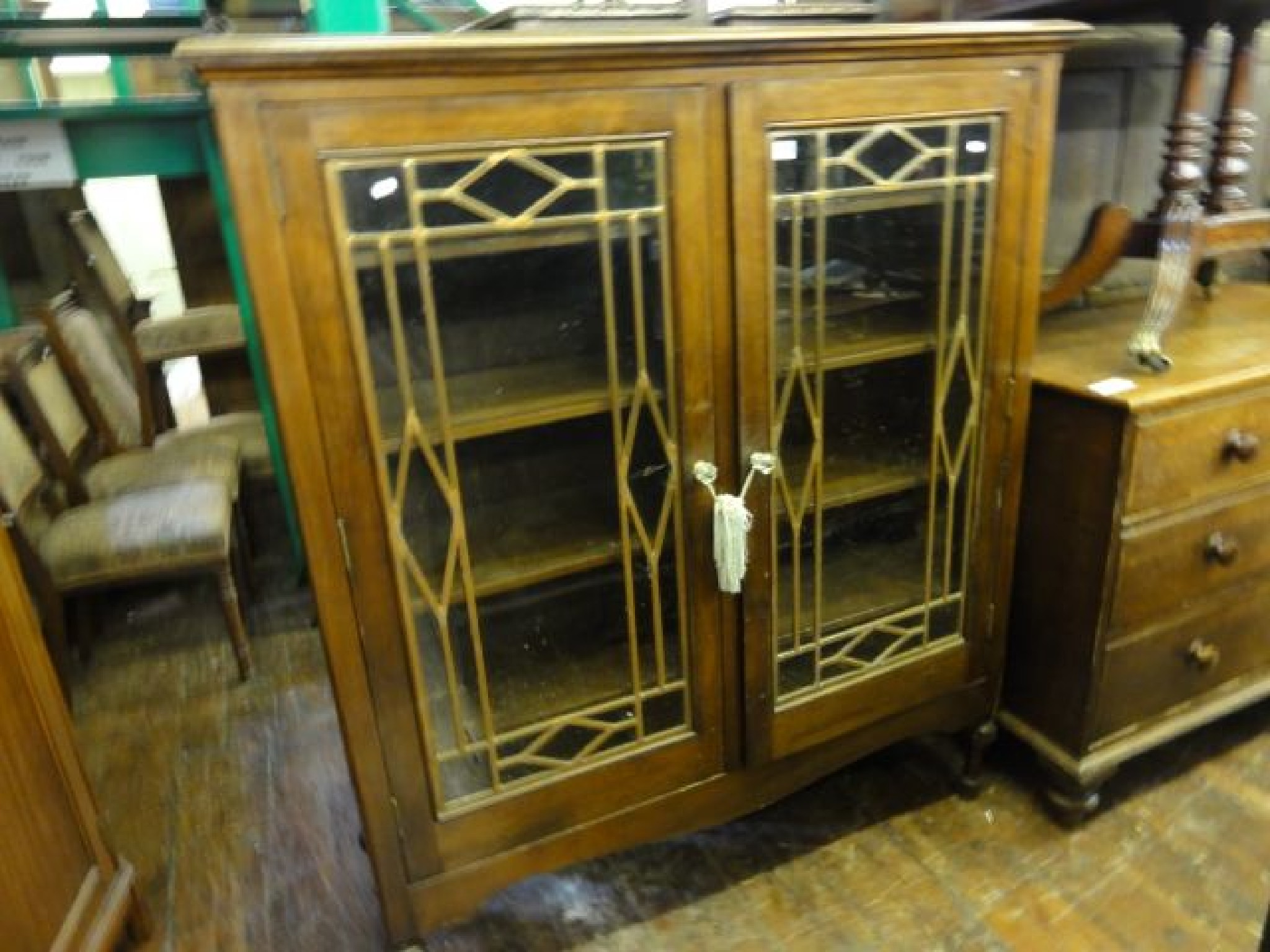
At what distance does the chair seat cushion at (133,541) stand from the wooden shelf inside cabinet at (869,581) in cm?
129

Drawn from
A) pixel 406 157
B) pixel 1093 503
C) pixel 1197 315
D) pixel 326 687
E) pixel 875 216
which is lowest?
pixel 326 687

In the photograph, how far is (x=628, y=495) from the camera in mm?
1139

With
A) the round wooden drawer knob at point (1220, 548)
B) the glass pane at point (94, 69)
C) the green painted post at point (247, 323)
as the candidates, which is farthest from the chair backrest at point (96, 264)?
the round wooden drawer knob at point (1220, 548)

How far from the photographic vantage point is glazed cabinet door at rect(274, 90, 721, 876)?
3.01 ft

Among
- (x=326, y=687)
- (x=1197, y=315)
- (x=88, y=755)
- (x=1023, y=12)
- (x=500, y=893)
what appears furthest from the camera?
(x=326, y=687)

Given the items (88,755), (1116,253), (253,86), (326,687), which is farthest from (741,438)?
(88,755)

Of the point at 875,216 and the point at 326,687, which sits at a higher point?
the point at 875,216

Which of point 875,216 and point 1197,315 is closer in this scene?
point 875,216

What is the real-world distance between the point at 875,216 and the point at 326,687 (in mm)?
1499

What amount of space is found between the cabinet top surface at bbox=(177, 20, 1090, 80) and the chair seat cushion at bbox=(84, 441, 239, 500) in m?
1.47

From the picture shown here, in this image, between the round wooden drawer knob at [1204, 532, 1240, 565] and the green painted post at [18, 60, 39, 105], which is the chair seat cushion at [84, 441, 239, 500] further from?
the round wooden drawer knob at [1204, 532, 1240, 565]

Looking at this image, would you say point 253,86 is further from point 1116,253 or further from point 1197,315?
point 1197,315

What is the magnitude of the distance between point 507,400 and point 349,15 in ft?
2.31

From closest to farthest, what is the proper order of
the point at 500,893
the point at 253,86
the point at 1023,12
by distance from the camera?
1. the point at 253,86
2. the point at 500,893
3. the point at 1023,12
